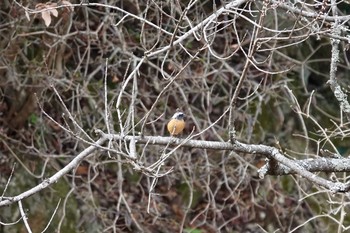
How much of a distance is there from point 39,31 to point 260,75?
6.38 ft

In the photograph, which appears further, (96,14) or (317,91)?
(317,91)

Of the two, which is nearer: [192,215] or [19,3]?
[19,3]

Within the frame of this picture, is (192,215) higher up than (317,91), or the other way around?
(317,91)

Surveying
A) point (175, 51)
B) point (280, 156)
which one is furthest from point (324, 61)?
point (280, 156)

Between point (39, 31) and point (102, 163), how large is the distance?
1124 millimetres

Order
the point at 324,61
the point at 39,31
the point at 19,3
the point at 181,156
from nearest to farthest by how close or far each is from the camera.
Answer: the point at 19,3 → the point at 39,31 → the point at 181,156 → the point at 324,61

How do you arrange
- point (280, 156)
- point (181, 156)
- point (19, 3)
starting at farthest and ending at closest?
1. point (181, 156)
2. point (19, 3)
3. point (280, 156)

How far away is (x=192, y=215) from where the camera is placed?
23.1 ft

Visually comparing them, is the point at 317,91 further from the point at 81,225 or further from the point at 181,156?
the point at 81,225

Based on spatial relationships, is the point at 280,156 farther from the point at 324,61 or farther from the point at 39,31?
the point at 324,61

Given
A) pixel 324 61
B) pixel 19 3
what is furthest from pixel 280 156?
pixel 324 61

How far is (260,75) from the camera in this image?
7.07 m

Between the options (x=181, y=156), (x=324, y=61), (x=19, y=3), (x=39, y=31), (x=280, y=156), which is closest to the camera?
(x=280, y=156)

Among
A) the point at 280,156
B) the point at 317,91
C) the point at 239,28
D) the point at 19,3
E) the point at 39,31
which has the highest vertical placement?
the point at 280,156
